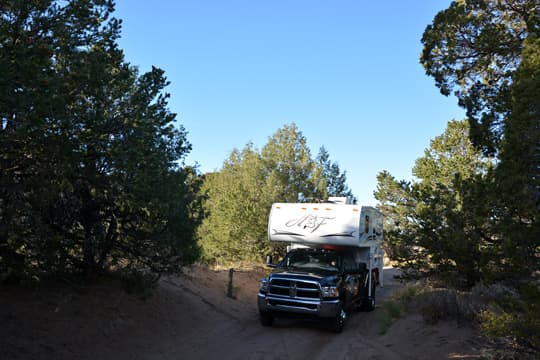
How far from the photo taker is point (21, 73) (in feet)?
21.1

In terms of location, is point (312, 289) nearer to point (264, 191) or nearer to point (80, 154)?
point (80, 154)

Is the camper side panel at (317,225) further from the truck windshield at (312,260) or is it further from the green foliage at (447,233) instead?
the green foliage at (447,233)

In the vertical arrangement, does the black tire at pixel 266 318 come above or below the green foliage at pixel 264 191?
below

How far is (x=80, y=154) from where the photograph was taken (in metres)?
7.64

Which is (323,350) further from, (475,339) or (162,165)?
(162,165)

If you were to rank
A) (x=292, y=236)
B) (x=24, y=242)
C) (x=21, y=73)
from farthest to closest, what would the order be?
(x=292, y=236) < (x=24, y=242) < (x=21, y=73)

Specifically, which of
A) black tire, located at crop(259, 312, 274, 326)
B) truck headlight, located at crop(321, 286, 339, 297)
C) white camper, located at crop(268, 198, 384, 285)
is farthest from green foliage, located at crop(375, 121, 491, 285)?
A: black tire, located at crop(259, 312, 274, 326)

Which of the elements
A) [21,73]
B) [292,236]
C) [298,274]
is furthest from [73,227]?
[292,236]

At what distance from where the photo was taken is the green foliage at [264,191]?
22906 mm

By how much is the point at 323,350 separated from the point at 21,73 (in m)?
7.45

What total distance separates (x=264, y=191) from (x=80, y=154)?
1566 centimetres

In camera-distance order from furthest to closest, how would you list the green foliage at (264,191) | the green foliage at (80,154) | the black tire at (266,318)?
1. the green foliage at (264,191)
2. the black tire at (266,318)
3. the green foliage at (80,154)

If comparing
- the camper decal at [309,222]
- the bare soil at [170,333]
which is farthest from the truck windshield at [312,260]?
the bare soil at [170,333]

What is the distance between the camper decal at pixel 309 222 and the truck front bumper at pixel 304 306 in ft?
9.25
